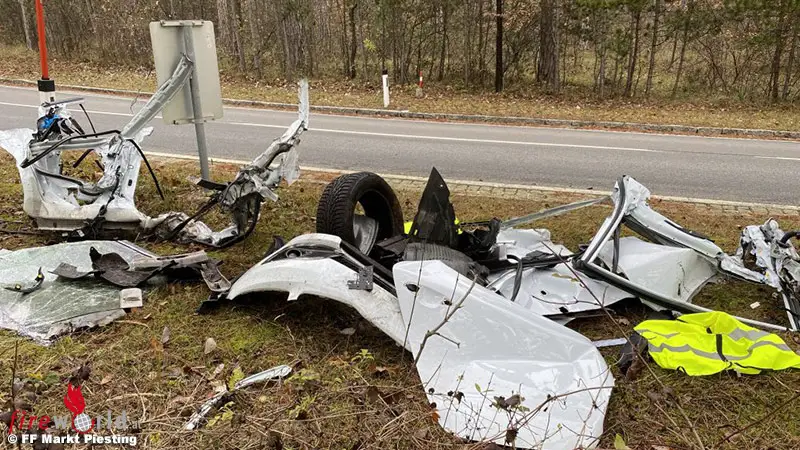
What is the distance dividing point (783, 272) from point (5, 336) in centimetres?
495

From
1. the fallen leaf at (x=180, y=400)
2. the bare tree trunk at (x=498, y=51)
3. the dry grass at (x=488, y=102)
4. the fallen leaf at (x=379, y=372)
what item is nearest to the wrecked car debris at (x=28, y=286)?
the fallen leaf at (x=180, y=400)

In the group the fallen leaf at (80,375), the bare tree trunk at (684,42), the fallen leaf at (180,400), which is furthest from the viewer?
the bare tree trunk at (684,42)

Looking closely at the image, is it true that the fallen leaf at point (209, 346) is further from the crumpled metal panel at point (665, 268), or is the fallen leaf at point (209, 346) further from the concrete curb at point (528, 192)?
the concrete curb at point (528, 192)

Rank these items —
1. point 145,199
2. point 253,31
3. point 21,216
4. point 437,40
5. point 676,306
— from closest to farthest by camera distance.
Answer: point 676,306
point 21,216
point 145,199
point 437,40
point 253,31

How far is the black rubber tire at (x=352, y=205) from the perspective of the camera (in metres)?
4.25

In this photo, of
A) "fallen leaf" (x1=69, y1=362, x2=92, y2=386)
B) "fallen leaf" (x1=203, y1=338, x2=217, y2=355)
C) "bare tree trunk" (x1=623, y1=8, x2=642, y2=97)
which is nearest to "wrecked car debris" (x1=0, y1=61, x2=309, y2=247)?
"fallen leaf" (x1=203, y1=338, x2=217, y2=355)

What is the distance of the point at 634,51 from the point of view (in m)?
16.4

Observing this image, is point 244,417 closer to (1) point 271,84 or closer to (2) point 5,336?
(2) point 5,336

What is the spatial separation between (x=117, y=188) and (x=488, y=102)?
1271cm

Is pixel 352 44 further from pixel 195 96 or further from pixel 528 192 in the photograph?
pixel 195 96

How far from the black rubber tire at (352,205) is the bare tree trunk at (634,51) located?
13713 millimetres

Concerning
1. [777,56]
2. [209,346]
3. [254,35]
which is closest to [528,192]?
[209,346]

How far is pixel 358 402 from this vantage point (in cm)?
295

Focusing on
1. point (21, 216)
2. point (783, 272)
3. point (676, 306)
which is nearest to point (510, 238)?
point (676, 306)
